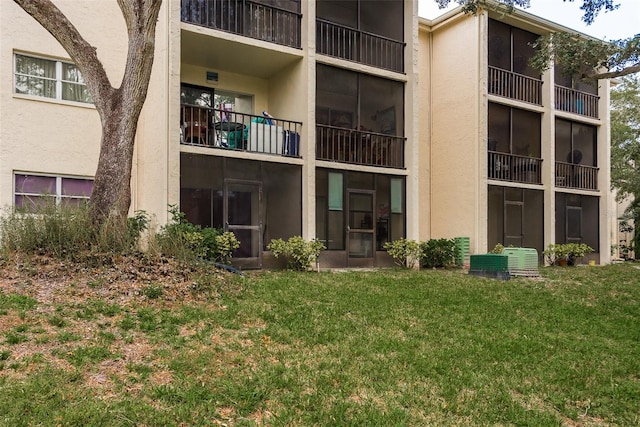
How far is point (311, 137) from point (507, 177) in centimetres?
860

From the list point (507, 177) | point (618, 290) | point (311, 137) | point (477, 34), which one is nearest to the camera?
point (618, 290)

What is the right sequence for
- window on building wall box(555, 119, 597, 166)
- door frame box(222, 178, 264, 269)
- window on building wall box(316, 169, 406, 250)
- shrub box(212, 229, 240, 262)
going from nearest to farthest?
shrub box(212, 229, 240, 262) < door frame box(222, 178, 264, 269) < window on building wall box(316, 169, 406, 250) < window on building wall box(555, 119, 597, 166)

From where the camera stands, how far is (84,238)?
777cm

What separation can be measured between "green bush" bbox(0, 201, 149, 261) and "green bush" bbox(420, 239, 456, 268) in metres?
9.77

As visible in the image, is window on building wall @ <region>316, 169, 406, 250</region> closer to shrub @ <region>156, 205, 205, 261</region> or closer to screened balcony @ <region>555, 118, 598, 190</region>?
shrub @ <region>156, 205, 205, 261</region>

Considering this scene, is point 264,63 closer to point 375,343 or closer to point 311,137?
point 311,137

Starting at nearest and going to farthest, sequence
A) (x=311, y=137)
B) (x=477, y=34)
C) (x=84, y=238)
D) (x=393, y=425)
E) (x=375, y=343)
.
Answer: (x=393, y=425)
(x=375, y=343)
(x=84, y=238)
(x=311, y=137)
(x=477, y=34)

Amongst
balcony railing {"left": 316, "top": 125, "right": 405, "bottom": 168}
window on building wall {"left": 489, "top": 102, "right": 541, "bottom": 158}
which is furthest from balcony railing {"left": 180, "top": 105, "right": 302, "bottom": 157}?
window on building wall {"left": 489, "top": 102, "right": 541, "bottom": 158}

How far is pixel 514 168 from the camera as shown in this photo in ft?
58.9

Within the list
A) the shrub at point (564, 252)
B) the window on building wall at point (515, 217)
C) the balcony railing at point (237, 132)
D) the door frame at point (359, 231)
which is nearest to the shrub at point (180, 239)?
the balcony railing at point (237, 132)

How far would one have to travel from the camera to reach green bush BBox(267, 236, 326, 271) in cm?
1248

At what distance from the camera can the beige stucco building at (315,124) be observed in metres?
11.9

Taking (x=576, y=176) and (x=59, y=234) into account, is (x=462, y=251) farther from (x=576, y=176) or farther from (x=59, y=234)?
(x=59, y=234)

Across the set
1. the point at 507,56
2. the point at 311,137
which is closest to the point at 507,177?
the point at 507,56
